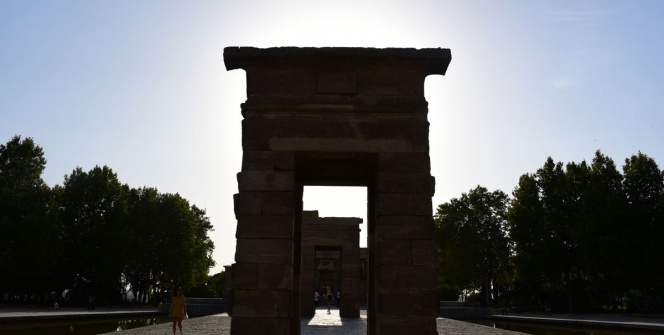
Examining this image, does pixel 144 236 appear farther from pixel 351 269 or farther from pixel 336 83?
pixel 336 83

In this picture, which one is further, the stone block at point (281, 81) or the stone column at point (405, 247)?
the stone block at point (281, 81)

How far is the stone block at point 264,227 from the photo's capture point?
31.4 ft

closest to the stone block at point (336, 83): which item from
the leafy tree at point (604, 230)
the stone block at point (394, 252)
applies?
the stone block at point (394, 252)

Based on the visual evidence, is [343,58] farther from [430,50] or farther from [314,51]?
[430,50]

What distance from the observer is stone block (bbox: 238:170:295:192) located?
31.8ft

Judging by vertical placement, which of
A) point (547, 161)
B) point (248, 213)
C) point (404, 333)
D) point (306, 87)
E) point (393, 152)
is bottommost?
point (404, 333)

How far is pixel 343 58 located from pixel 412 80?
134 cm

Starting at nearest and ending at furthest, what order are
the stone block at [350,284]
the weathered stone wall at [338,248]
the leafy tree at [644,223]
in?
the weathered stone wall at [338,248] → the stone block at [350,284] → the leafy tree at [644,223]

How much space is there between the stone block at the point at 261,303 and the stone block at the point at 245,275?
0.33ft

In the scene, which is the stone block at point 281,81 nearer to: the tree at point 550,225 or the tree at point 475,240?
the tree at point 550,225

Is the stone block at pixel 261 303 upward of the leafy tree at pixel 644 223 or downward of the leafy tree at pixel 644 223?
downward

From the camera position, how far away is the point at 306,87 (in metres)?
9.98

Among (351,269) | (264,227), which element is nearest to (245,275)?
(264,227)

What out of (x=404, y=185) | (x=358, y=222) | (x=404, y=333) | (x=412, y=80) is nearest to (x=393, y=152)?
(x=404, y=185)
